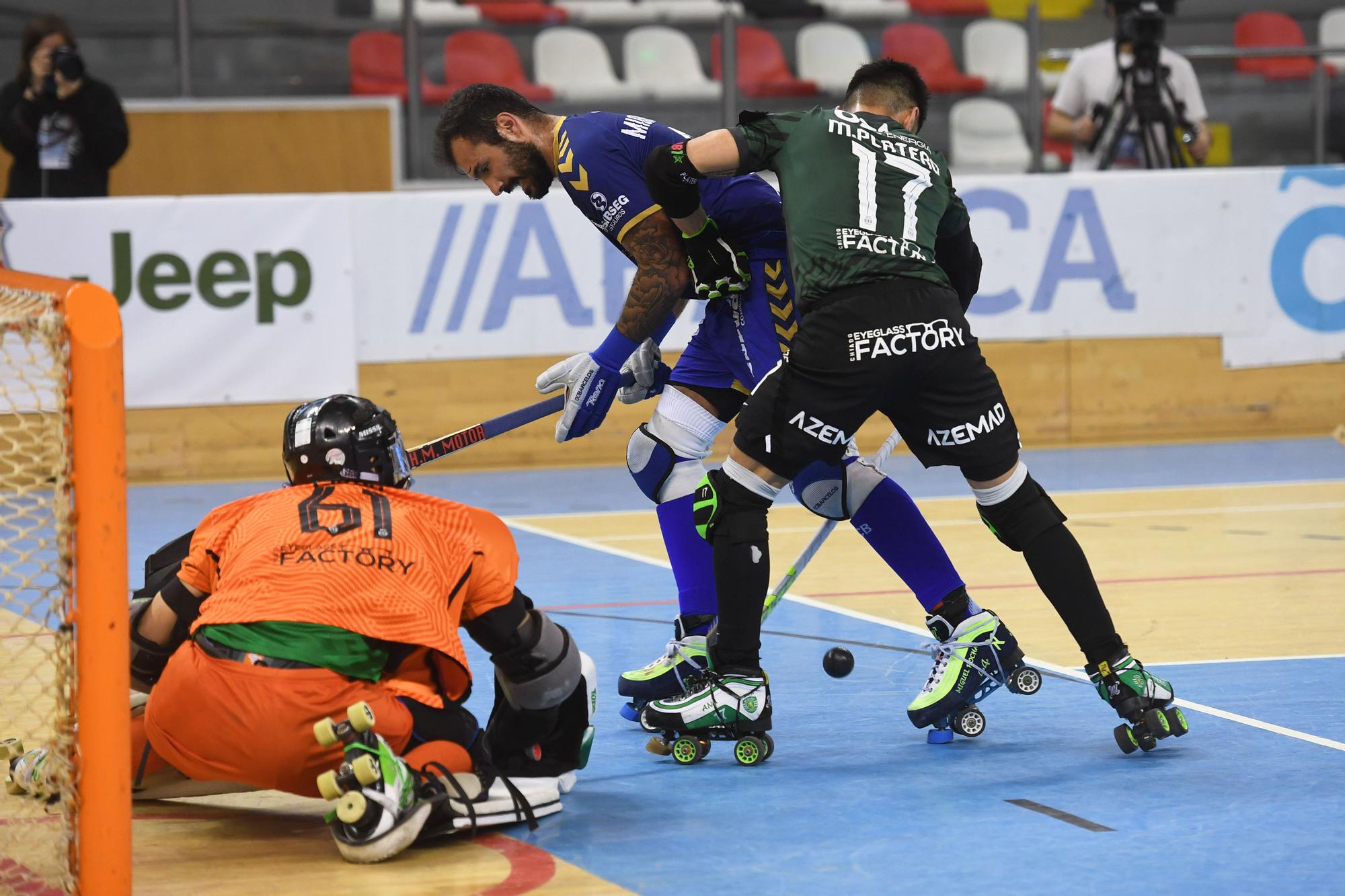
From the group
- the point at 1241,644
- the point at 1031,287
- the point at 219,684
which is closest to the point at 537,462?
the point at 1031,287

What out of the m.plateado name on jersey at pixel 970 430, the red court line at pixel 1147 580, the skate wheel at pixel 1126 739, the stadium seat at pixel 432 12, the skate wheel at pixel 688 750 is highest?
the stadium seat at pixel 432 12

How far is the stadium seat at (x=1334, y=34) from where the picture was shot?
1188cm

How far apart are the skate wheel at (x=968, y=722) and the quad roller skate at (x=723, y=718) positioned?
50 centimetres

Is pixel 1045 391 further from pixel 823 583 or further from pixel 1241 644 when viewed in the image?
pixel 1241 644

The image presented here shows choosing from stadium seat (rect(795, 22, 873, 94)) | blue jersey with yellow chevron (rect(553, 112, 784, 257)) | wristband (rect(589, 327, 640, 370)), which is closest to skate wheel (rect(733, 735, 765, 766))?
wristband (rect(589, 327, 640, 370))

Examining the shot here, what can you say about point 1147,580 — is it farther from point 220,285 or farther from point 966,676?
point 220,285

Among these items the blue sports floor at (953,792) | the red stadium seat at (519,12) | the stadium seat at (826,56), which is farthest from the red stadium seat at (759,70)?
the blue sports floor at (953,792)

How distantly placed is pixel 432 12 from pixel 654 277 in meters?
7.92

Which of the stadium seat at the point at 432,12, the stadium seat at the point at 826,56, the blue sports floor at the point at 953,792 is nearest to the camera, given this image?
the blue sports floor at the point at 953,792

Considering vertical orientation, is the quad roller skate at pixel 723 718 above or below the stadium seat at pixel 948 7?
below

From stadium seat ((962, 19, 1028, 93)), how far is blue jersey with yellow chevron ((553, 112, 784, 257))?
7.28 metres

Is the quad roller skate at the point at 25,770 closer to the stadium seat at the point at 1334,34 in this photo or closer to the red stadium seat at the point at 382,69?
the red stadium seat at the point at 382,69

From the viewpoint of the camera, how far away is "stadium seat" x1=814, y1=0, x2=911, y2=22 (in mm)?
12641

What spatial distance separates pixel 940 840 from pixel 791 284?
1656 mm
